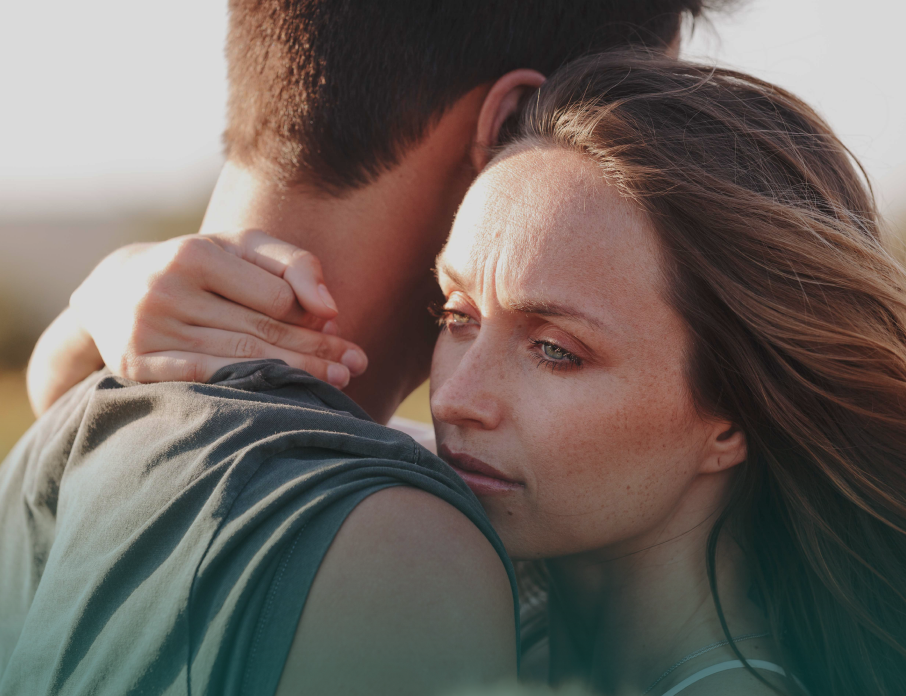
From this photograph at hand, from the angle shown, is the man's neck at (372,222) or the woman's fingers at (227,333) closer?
the woman's fingers at (227,333)

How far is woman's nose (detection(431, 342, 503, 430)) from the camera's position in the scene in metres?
1.60

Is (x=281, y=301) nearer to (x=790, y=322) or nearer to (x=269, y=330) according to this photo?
(x=269, y=330)

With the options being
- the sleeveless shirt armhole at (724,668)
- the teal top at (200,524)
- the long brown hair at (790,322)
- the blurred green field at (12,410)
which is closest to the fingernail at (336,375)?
the teal top at (200,524)

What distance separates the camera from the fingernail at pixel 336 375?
1.79m

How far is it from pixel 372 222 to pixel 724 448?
112cm

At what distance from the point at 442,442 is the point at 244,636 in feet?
2.54

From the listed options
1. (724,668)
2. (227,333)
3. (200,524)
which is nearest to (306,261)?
(227,333)

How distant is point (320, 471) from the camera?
3.73 ft

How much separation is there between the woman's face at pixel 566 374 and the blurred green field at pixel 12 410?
8752 millimetres

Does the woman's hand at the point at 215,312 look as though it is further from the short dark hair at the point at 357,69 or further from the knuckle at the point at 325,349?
the short dark hair at the point at 357,69

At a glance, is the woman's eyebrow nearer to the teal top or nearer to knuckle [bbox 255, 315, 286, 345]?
the teal top

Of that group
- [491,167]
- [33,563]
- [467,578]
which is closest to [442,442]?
[467,578]

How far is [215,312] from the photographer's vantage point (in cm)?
169

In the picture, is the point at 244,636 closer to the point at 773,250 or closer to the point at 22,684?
the point at 22,684
